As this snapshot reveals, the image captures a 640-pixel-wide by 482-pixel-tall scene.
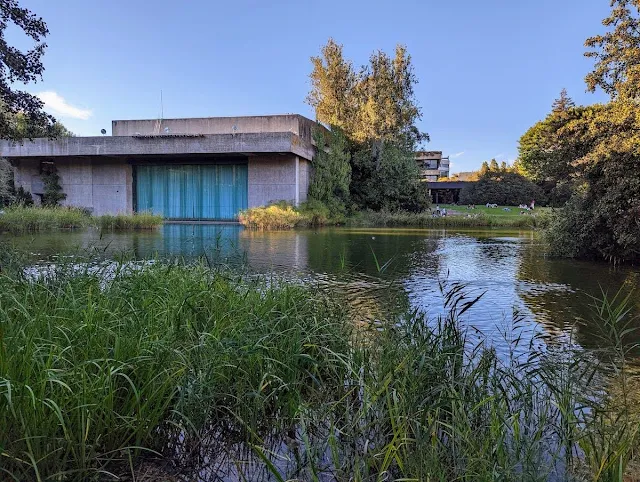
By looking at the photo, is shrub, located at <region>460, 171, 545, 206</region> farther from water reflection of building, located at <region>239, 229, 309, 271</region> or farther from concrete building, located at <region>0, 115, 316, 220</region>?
water reflection of building, located at <region>239, 229, 309, 271</region>

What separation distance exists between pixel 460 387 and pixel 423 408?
382 mm

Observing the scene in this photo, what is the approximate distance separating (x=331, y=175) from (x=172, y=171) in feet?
30.8

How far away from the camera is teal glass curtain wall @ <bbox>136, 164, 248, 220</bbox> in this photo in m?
28.0

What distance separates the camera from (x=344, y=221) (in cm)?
2659

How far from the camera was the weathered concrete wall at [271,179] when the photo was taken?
26.5m

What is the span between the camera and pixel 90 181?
28828 mm

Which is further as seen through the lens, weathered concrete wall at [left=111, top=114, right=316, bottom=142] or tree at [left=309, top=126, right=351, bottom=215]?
weathered concrete wall at [left=111, top=114, right=316, bottom=142]

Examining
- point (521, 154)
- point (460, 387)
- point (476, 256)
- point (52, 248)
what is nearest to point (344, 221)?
point (476, 256)

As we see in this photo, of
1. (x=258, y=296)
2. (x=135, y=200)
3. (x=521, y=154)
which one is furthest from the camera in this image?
(x=521, y=154)

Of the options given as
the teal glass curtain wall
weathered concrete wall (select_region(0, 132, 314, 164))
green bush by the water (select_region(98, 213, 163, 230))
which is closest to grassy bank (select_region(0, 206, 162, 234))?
green bush by the water (select_region(98, 213, 163, 230))

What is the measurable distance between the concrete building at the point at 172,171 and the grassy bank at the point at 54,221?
7.61 metres

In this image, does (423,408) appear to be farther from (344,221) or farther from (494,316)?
(344,221)

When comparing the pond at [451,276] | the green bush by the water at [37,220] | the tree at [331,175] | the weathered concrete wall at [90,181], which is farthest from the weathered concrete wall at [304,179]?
the pond at [451,276]

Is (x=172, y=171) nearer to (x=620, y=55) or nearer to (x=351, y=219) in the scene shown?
(x=351, y=219)
